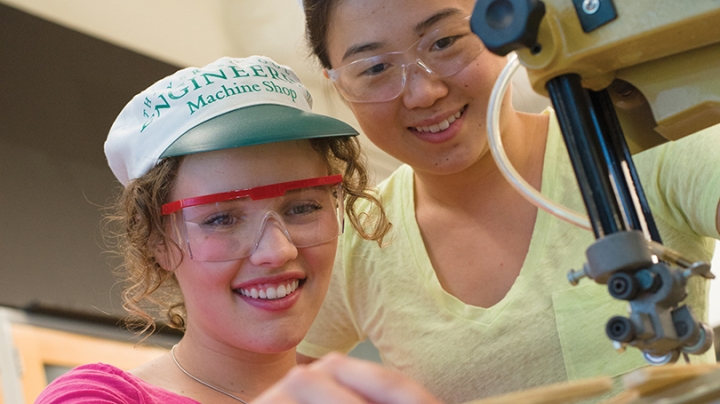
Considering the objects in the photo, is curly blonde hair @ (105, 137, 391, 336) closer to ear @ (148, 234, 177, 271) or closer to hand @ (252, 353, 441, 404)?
ear @ (148, 234, 177, 271)

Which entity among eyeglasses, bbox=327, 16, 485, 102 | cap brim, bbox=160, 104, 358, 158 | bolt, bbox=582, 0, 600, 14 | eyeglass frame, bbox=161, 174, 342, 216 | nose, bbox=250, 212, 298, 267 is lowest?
nose, bbox=250, 212, 298, 267

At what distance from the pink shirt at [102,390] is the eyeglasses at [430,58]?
62 cm

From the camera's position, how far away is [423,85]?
4.47ft

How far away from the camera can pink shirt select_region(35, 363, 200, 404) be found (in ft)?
3.54

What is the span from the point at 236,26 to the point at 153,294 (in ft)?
6.14

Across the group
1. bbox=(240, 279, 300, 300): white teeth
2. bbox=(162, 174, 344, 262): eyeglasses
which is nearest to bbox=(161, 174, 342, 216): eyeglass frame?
bbox=(162, 174, 344, 262): eyeglasses

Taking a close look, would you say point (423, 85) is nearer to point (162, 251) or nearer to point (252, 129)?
point (252, 129)

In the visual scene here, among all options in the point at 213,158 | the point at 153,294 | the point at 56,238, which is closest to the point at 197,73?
the point at 213,158

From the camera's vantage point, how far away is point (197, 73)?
4.47ft

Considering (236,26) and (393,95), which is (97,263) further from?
(393,95)

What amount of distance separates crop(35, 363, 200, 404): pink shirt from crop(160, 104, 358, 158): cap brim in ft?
1.14

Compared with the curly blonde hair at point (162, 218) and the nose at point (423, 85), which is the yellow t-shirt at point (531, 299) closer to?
the curly blonde hair at point (162, 218)

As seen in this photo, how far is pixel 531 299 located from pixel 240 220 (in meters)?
0.52

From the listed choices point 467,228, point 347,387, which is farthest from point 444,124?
point 347,387
